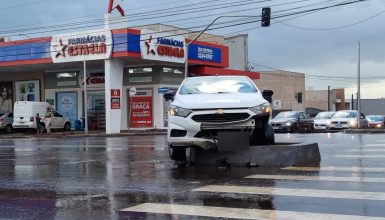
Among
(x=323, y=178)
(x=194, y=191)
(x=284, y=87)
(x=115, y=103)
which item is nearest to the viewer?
(x=194, y=191)

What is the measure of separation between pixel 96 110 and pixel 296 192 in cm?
3333

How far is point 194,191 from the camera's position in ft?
25.8

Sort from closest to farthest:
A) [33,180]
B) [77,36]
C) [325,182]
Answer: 1. [325,182]
2. [33,180]
3. [77,36]

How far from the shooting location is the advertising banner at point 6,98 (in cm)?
4461

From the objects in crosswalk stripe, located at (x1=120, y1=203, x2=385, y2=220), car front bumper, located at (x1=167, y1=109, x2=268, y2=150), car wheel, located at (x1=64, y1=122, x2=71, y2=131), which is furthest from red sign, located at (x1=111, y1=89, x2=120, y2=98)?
crosswalk stripe, located at (x1=120, y1=203, x2=385, y2=220)

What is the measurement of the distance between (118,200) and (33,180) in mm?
3193

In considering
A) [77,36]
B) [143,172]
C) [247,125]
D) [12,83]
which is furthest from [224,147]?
[12,83]

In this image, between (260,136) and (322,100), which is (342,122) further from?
(322,100)

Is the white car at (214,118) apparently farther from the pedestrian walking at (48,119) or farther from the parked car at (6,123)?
the parked car at (6,123)

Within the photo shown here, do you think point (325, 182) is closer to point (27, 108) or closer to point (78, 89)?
point (27, 108)

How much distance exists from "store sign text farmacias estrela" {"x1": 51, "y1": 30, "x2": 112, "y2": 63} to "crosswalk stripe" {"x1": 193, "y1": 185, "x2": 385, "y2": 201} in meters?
26.7

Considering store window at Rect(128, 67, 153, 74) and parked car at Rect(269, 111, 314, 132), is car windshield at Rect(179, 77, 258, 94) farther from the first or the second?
store window at Rect(128, 67, 153, 74)

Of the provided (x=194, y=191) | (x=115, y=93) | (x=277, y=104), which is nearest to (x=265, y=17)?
(x=115, y=93)

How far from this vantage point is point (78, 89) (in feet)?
133
